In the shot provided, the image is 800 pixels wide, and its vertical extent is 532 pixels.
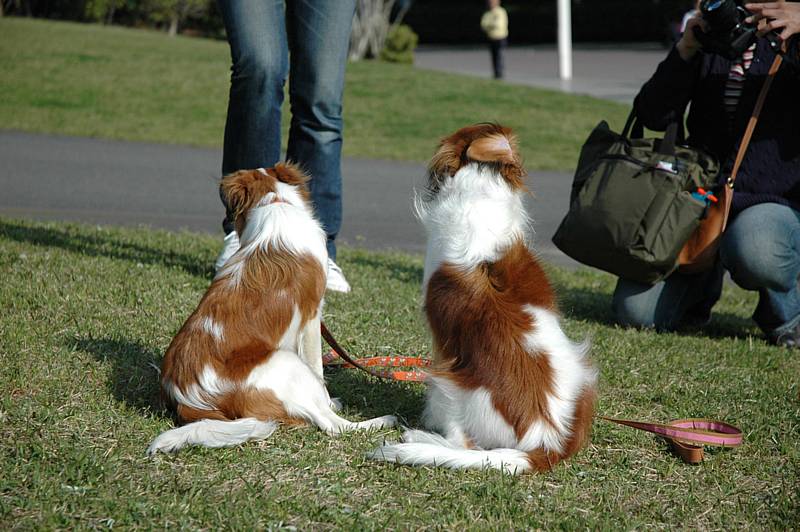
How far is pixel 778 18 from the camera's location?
15.5 ft

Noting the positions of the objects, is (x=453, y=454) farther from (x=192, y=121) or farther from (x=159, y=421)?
(x=192, y=121)

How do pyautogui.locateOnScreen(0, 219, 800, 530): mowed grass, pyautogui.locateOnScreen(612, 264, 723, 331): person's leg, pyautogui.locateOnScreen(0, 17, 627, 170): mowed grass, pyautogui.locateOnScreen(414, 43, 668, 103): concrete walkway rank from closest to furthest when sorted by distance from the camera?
pyautogui.locateOnScreen(0, 219, 800, 530): mowed grass, pyautogui.locateOnScreen(612, 264, 723, 331): person's leg, pyautogui.locateOnScreen(0, 17, 627, 170): mowed grass, pyautogui.locateOnScreen(414, 43, 668, 103): concrete walkway

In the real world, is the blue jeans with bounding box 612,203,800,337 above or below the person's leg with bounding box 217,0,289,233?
below

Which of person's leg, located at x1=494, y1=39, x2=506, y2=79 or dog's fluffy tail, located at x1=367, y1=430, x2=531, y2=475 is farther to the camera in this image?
person's leg, located at x1=494, y1=39, x2=506, y2=79

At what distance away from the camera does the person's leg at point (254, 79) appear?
4.74 m

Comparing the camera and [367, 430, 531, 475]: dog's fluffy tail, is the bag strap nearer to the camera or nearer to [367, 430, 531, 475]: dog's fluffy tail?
the camera

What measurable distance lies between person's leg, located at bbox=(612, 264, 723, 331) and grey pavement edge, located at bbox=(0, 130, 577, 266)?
1611mm

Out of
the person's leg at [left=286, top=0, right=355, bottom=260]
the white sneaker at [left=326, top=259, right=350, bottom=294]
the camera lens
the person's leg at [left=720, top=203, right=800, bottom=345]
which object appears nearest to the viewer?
the camera lens

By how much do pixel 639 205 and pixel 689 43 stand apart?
1030mm

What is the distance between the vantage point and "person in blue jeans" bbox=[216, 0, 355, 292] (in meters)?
4.77

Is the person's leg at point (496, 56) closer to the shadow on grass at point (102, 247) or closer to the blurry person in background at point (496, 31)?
the blurry person in background at point (496, 31)

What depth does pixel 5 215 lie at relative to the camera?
729cm

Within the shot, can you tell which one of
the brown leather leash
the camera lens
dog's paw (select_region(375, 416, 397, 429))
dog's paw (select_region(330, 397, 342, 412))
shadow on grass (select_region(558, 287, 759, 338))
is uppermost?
the camera lens

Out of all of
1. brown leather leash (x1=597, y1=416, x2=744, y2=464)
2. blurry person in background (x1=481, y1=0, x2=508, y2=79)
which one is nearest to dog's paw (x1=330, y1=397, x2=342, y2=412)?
brown leather leash (x1=597, y1=416, x2=744, y2=464)
